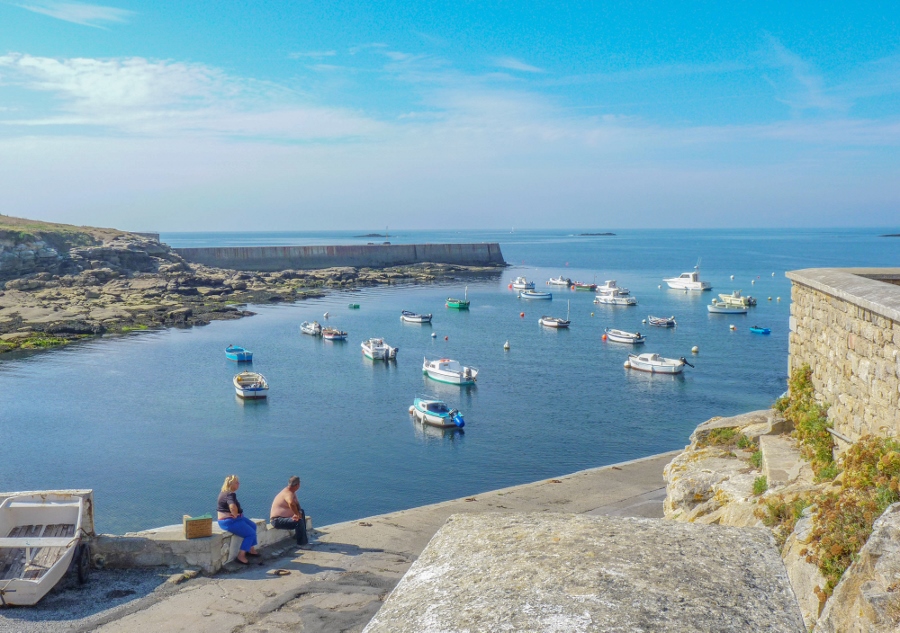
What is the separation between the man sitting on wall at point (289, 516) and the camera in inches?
518

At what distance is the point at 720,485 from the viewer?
12.3 metres

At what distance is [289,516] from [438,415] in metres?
23.4

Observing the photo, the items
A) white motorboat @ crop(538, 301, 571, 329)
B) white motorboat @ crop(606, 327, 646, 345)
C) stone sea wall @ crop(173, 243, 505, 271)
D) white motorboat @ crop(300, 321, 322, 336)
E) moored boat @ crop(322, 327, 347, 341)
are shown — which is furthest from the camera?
stone sea wall @ crop(173, 243, 505, 271)

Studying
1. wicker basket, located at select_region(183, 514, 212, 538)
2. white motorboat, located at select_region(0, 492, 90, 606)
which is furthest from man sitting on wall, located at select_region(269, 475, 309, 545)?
white motorboat, located at select_region(0, 492, 90, 606)

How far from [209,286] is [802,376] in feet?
282

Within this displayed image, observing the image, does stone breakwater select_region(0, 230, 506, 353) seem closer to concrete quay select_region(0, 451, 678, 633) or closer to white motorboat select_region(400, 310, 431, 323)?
white motorboat select_region(400, 310, 431, 323)

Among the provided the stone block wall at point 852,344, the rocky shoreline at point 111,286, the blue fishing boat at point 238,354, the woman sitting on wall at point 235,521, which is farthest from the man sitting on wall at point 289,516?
the rocky shoreline at point 111,286

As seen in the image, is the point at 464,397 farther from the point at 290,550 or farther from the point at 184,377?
the point at 290,550

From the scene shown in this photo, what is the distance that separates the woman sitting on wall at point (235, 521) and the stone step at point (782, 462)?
320 inches

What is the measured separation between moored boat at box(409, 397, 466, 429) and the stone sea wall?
85.7m

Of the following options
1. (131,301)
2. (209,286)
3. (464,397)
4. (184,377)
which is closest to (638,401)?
(464,397)

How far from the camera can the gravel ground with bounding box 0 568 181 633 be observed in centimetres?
963

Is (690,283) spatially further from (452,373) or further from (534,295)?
(452,373)

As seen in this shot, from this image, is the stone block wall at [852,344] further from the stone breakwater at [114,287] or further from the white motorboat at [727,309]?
the white motorboat at [727,309]
